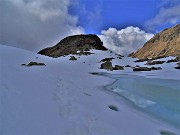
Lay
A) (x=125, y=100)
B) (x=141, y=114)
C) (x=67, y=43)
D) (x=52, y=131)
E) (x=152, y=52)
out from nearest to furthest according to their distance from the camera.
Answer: (x=52, y=131)
(x=141, y=114)
(x=125, y=100)
(x=67, y=43)
(x=152, y=52)

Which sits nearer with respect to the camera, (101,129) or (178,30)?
(101,129)

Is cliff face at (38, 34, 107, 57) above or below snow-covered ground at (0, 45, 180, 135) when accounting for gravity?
above

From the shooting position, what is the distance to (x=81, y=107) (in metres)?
10.6

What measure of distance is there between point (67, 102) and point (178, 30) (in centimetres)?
20220

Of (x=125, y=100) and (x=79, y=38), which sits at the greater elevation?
(x=79, y=38)

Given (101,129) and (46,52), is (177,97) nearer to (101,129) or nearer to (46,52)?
Answer: (101,129)

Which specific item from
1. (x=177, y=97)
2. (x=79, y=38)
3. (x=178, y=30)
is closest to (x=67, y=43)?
(x=79, y=38)

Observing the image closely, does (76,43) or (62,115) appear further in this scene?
(76,43)

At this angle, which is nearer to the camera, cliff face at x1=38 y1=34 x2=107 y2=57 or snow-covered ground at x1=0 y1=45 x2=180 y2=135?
snow-covered ground at x1=0 y1=45 x2=180 y2=135

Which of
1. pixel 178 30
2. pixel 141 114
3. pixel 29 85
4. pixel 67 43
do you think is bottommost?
pixel 141 114

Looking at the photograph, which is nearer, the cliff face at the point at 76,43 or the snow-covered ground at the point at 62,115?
the snow-covered ground at the point at 62,115

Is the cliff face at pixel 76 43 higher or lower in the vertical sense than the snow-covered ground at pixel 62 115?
higher

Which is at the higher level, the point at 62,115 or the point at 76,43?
the point at 76,43

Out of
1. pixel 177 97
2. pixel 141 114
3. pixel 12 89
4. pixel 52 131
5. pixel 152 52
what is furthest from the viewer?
pixel 152 52
